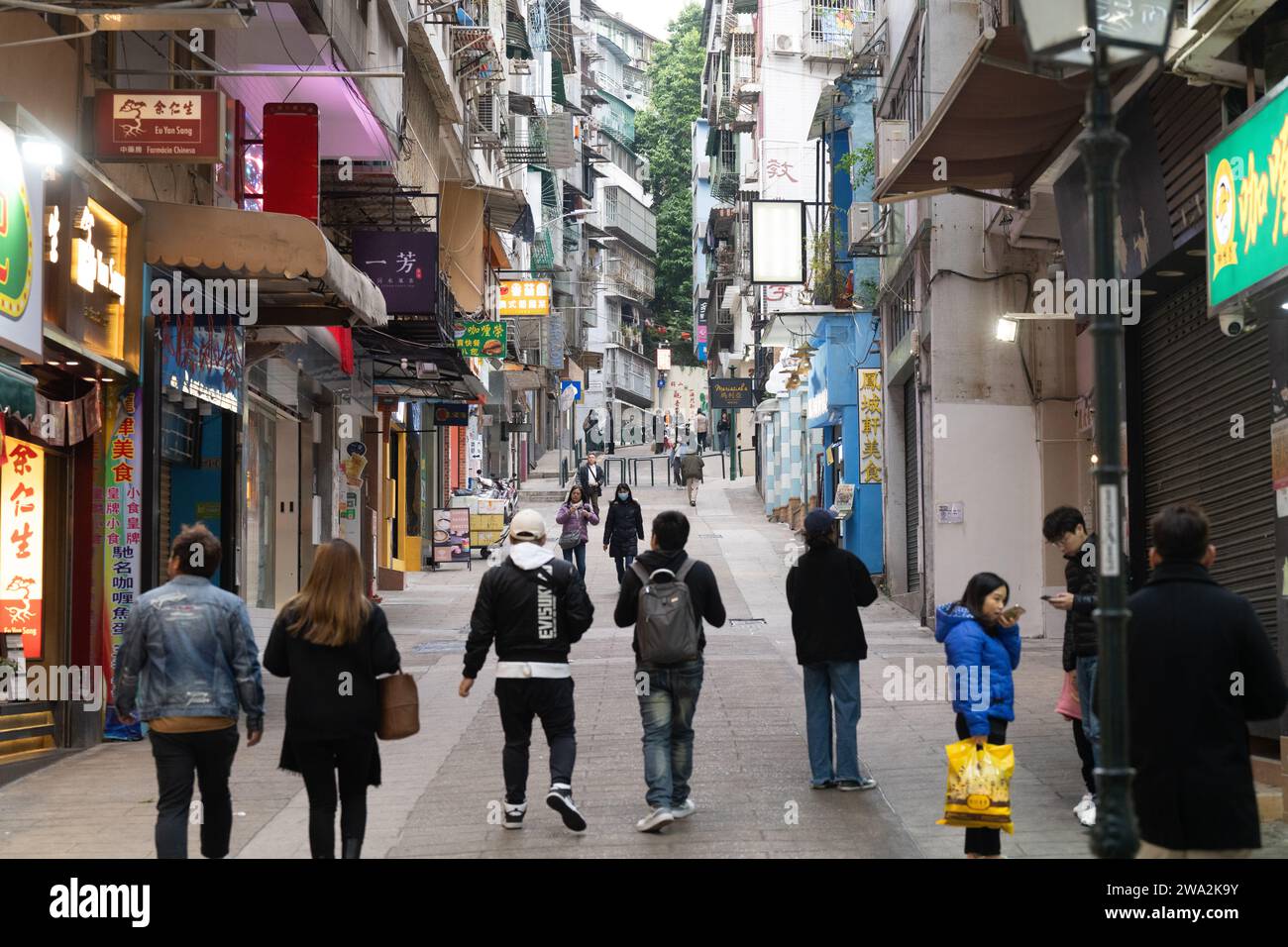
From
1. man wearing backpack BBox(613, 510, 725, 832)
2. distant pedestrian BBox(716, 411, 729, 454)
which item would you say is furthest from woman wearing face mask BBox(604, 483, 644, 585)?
distant pedestrian BBox(716, 411, 729, 454)

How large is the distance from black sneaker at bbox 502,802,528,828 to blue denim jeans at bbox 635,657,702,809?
720 millimetres

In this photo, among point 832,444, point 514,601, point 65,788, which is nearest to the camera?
point 514,601

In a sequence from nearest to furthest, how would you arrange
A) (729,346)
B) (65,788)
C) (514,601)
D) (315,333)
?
(514,601) → (65,788) → (315,333) → (729,346)

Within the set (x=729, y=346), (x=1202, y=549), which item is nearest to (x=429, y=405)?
(x=1202, y=549)

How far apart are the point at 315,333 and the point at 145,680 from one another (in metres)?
13.6

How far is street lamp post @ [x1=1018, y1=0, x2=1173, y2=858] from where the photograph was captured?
14.5 feet

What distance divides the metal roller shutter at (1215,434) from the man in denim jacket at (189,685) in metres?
6.24

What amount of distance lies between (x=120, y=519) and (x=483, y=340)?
17.3m

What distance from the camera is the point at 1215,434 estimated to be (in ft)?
37.2

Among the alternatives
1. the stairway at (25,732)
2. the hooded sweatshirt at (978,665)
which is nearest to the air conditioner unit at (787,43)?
the stairway at (25,732)

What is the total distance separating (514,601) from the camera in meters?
8.89

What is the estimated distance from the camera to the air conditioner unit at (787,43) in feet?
148

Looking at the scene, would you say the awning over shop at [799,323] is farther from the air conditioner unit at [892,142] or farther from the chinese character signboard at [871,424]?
the air conditioner unit at [892,142]

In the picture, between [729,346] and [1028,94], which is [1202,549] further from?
[729,346]
